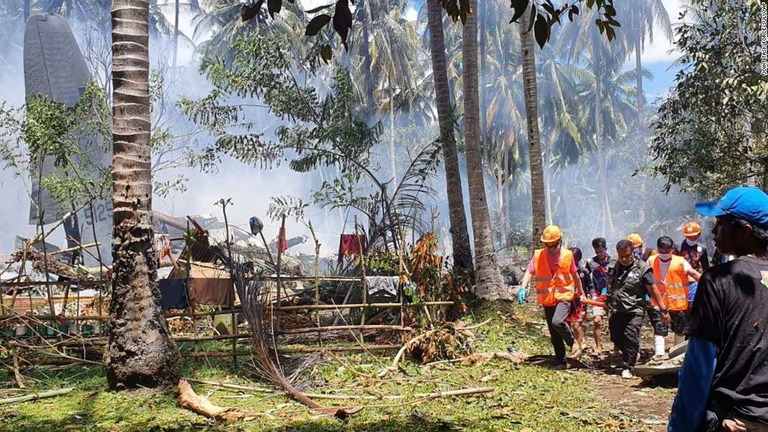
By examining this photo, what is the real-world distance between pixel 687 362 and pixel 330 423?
375 centimetres

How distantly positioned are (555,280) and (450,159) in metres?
4.69

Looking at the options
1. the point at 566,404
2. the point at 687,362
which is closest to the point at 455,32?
the point at 566,404

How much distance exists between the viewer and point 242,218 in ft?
163

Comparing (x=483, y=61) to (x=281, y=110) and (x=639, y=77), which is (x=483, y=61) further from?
(x=281, y=110)

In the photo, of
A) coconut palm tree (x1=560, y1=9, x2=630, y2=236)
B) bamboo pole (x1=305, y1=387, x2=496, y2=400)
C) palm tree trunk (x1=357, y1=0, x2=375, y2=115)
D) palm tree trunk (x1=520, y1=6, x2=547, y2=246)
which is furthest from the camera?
coconut palm tree (x1=560, y1=9, x2=630, y2=236)

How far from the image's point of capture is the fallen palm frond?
691 centimetres

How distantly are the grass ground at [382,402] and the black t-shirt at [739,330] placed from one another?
10.5 feet

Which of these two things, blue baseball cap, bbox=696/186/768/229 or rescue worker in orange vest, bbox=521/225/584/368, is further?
rescue worker in orange vest, bbox=521/225/584/368

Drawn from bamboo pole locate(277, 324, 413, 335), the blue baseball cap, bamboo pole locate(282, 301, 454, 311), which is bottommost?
bamboo pole locate(277, 324, 413, 335)

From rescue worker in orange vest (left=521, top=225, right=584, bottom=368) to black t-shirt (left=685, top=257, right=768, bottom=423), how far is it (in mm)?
5554

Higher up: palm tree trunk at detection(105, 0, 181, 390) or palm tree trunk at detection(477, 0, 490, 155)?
palm tree trunk at detection(477, 0, 490, 155)

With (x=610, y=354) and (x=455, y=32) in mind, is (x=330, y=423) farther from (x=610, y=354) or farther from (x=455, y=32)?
(x=455, y=32)

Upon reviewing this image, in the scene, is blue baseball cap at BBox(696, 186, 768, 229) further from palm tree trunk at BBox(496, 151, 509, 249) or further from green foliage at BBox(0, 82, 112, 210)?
palm tree trunk at BBox(496, 151, 509, 249)

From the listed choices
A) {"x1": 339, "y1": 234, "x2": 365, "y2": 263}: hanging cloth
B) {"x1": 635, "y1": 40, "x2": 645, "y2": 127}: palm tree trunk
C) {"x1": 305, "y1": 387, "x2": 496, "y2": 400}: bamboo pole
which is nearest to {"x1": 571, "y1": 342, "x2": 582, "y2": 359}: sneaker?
{"x1": 305, "y1": 387, "x2": 496, "y2": 400}: bamboo pole
